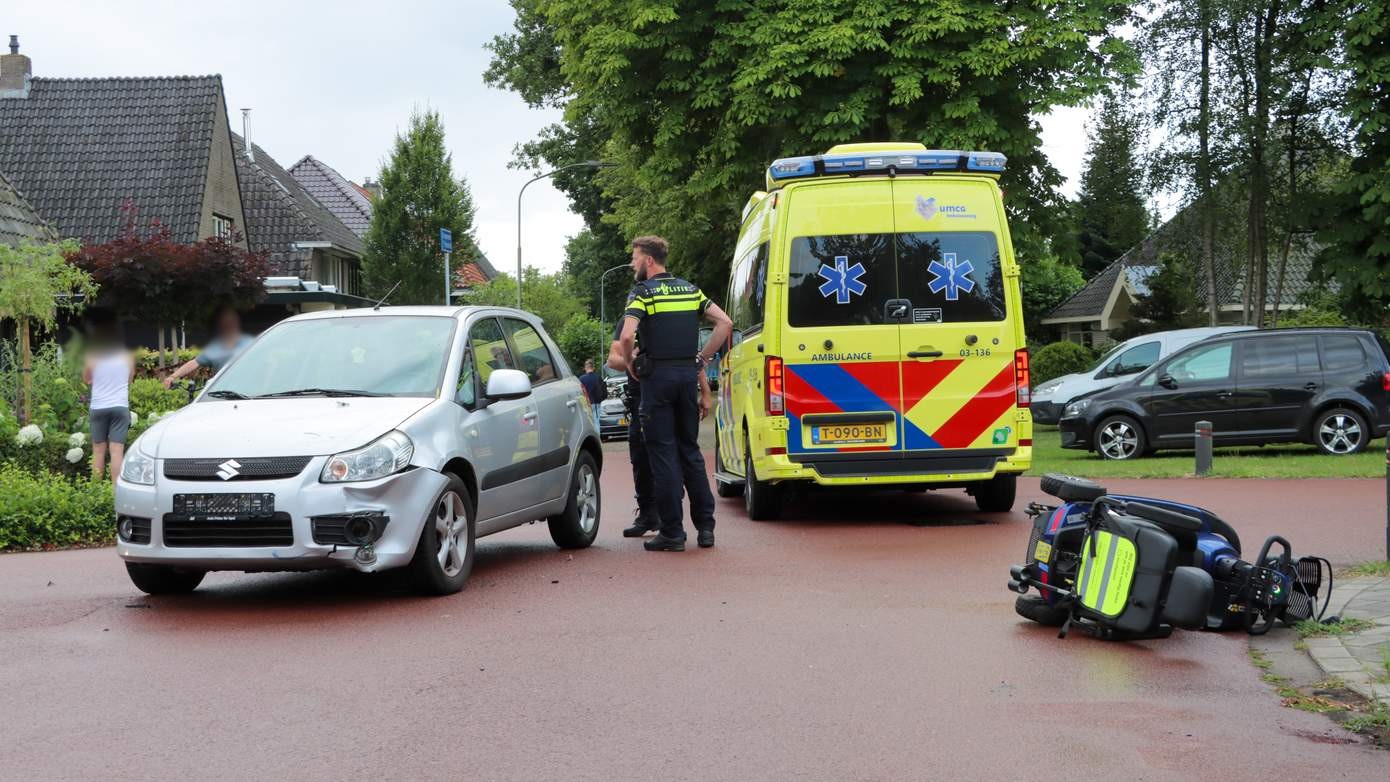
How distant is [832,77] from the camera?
24.1 meters

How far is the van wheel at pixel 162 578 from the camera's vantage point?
8.27 metres

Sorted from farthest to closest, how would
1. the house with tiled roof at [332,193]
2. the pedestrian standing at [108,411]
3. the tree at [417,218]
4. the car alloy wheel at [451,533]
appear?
the house with tiled roof at [332,193]
the tree at [417,218]
the pedestrian standing at [108,411]
the car alloy wheel at [451,533]

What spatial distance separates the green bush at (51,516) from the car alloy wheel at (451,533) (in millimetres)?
4529

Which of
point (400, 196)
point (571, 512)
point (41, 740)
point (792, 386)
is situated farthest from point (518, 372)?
point (400, 196)

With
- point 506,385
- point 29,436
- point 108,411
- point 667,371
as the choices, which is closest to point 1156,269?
point 108,411

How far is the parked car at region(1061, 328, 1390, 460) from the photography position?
Result: 62.3ft

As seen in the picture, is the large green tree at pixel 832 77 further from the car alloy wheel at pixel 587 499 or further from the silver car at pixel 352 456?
the silver car at pixel 352 456

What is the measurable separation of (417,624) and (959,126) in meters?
18.0

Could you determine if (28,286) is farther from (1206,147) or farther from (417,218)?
(417,218)

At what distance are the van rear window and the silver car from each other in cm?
259

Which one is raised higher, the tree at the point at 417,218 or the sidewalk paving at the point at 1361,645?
the tree at the point at 417,218

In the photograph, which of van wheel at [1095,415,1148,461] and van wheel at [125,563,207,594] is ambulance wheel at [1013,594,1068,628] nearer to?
van wheel at [125,563,207,594]

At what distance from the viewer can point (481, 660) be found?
→ 6605 millimetres

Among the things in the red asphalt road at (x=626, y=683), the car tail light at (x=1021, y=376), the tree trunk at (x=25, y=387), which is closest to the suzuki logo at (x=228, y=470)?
the red asphalt road at (x=626, y=683)
